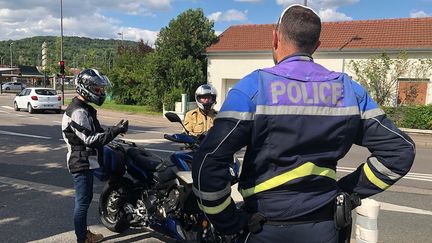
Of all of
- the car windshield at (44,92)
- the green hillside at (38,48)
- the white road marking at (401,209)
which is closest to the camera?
the white road marking at (401,209)

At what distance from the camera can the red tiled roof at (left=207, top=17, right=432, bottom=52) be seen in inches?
897

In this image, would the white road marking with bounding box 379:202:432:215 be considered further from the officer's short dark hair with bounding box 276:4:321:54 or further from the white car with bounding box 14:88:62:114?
the white car with bounding box 14:88:62:114

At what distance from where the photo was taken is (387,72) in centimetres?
2152

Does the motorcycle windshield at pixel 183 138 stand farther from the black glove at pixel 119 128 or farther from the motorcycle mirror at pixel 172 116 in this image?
the black glove at pixel 119 128

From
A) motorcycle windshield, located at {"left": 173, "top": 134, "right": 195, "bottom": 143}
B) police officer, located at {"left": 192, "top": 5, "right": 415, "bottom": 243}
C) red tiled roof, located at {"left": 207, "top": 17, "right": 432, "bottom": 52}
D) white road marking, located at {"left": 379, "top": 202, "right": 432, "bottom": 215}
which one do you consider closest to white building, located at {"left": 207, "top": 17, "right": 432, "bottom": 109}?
red tiled roof, located at {"left": 207, "top": 17, "right": 432, "bottom": 52}

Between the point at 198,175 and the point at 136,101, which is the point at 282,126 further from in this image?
the point at 136,101

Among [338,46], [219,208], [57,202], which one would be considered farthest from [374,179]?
[338,46]

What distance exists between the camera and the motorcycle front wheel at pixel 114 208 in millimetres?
4809

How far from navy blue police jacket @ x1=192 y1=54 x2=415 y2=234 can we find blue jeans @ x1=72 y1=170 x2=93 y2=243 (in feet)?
8.21

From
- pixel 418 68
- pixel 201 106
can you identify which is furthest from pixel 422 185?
pixel 418 68

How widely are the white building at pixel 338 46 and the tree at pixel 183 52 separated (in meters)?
0.89

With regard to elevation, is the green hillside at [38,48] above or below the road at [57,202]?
above

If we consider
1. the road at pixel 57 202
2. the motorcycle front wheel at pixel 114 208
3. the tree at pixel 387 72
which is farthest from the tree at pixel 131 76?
the motorcycle front wheel at pixel 114 208

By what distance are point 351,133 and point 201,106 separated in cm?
352
